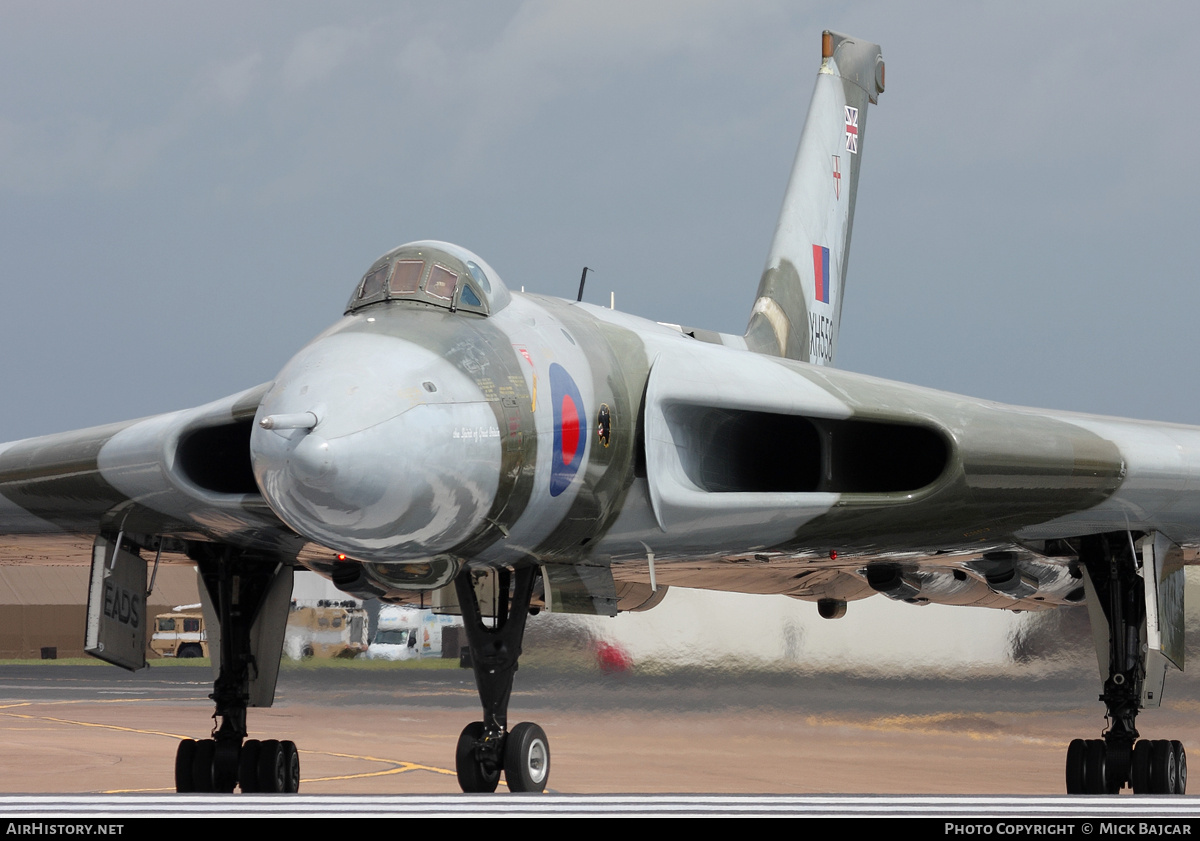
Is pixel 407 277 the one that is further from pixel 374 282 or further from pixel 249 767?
pixel 249 767

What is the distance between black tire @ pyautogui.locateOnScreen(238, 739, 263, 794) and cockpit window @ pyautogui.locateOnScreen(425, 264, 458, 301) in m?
4.48

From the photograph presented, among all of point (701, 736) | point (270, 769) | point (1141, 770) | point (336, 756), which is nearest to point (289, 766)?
point (270, 769)

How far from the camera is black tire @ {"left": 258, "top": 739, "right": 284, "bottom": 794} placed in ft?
31.2

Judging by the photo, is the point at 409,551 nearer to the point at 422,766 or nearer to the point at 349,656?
the point at 422,766

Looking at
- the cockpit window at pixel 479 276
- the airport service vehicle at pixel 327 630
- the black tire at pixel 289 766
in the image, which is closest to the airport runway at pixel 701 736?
the black tire at pixel 289 766

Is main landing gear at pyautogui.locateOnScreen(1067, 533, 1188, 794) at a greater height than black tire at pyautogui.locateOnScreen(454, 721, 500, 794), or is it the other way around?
main landing gear at pyautogui.locateOnScreen(1067, 533, 1188, 794)

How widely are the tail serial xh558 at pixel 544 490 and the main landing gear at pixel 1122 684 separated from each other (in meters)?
0.02

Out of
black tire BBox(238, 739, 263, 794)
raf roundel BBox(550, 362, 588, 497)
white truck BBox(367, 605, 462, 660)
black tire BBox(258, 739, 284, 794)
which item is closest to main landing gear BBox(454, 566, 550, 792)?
raf roundel BBox(550, 362, 588, 497)

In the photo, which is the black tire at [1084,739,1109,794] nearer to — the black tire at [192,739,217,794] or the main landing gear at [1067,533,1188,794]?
the main landing gear at [1067,533,1188,794]

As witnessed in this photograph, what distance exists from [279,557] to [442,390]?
14.3 ft

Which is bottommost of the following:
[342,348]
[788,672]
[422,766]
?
[422,766]

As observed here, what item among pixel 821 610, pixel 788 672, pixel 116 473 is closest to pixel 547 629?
pixel 788 672

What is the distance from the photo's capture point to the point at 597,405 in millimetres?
6930

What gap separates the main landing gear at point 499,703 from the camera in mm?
7855
